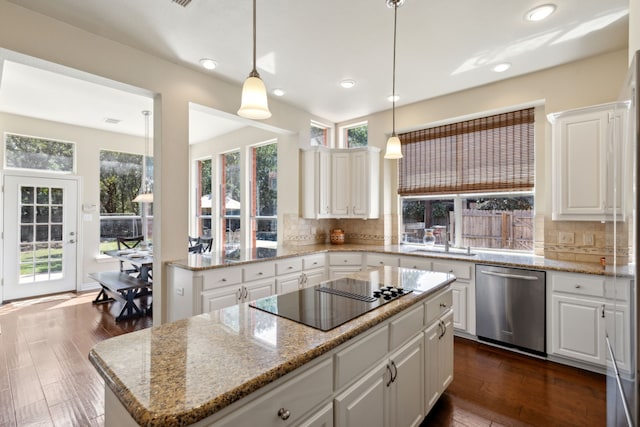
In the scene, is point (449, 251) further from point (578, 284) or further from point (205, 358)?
point (205, 358)

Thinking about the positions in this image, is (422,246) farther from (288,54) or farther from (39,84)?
(39,84)

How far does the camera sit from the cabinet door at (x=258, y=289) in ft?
10.5

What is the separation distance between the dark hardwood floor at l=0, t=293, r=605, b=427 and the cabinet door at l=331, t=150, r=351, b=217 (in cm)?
225

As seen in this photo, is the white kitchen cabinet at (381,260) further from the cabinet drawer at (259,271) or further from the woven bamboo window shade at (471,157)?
the cabinet drawer at (259,271)

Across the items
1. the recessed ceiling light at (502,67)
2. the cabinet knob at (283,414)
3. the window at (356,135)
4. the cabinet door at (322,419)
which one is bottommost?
the cabinet door at (322,419)

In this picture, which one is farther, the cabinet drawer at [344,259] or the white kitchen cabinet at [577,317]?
the cabinet drawer at [344,259]

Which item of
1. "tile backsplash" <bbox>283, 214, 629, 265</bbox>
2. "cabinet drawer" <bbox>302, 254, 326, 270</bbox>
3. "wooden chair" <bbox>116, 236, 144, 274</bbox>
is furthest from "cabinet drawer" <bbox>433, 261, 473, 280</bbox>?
"wooden chair" <bbox>116, 236, 144, 274</bbox>

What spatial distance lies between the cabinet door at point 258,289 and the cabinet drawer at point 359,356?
1.98 m

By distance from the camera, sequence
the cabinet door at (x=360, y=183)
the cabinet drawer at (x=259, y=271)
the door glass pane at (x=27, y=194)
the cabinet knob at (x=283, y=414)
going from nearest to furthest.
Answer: the cabinet knob at (x=283, y=414), the cabinet drawer at (x=259, y=271), the cabinet door at (x=360, y=183), the door glass pane at (x=27, y=194)

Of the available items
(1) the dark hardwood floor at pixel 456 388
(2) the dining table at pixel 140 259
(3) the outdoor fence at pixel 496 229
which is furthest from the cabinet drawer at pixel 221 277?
(3) the outdoor fence at pixel 496 229

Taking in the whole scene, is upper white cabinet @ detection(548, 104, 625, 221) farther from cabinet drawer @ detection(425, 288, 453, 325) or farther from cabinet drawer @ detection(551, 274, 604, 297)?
cabinet drawer @ detection(425, 288, 453, 325)

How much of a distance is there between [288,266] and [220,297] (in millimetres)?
891

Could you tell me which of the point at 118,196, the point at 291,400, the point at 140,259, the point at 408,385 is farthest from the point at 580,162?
the point at 118,196

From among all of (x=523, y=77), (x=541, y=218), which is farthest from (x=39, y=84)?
(x=541, y=218)
